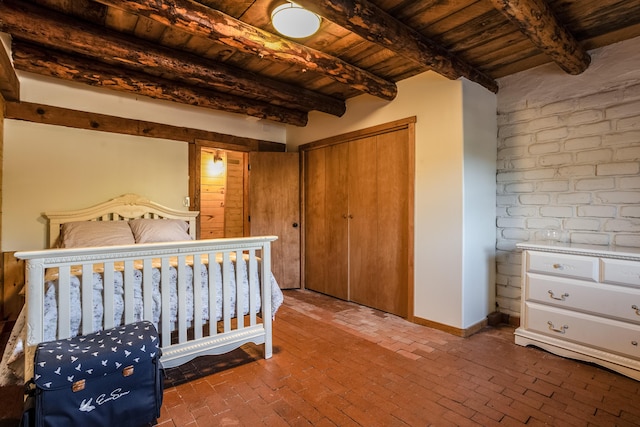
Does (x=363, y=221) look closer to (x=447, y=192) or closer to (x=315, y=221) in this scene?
(x=315, y=221)

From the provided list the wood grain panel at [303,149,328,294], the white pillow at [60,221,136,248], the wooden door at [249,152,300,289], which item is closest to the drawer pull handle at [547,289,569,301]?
the wood grain panel at [303,149,328,294]

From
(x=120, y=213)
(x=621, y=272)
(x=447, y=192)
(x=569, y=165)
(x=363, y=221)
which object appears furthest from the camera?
(x=363, y=221)

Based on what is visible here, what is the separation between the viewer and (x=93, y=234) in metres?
2.93

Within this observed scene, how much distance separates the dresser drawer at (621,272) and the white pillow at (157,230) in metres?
3.51

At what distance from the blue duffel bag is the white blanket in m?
0.16

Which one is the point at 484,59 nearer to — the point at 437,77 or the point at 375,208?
the point at 437,77

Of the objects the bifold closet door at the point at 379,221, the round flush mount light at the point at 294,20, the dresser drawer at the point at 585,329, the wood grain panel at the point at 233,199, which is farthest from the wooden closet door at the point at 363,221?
the wood grain panel at the point at 233,199

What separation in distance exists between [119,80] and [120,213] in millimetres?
1330

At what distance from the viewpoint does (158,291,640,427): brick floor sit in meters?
1.72

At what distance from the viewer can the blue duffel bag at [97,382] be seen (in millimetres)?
1396

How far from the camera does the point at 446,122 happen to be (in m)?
2.88

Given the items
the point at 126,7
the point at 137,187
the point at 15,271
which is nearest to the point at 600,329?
the point at 126,7

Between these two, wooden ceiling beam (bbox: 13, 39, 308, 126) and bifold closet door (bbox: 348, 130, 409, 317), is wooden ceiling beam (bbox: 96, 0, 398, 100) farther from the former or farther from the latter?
wooden ceiling beam (bbox: 13, 39, 308, 126)

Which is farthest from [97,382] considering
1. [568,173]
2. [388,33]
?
[568,173]
